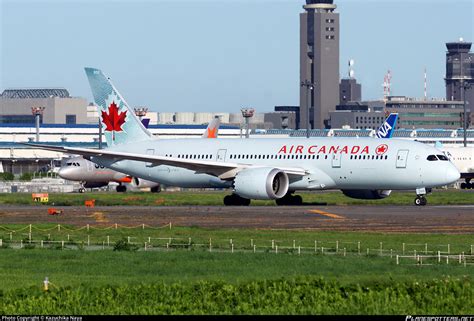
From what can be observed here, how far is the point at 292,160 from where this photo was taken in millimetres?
77438

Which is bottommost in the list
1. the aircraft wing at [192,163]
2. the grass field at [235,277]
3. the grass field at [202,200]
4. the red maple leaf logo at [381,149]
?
the grass field at [235,277]

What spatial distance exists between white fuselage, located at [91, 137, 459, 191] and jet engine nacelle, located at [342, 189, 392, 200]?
3.05 meters

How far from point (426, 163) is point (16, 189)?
5158 cm

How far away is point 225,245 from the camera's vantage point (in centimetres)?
4972

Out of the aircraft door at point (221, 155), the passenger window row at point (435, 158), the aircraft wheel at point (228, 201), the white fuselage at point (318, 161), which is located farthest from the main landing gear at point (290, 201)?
the passenger window row at point (435, 158)

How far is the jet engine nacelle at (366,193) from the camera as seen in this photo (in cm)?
7906

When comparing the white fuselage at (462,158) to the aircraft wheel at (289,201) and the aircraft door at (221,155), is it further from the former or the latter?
the aircraft wheel at (289,201)

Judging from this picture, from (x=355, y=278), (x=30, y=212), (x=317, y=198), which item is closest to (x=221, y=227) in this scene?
(x=30, y=212)

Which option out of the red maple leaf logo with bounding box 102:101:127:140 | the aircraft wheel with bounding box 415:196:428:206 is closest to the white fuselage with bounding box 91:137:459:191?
the red maple leaf logo with bounding box 102:101:127:140

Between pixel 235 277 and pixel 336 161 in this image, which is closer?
pixel 235 277

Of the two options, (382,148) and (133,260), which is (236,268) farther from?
(382,148)

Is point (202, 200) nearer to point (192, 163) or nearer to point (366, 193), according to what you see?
point (192, 163)

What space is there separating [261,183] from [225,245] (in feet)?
78.6

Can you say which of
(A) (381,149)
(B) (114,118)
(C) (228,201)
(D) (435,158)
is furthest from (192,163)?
(D) (435,158)
